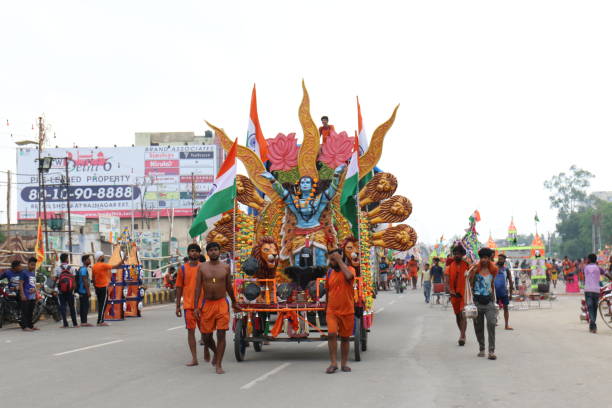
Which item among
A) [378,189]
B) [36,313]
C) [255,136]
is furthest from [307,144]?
[36,313]

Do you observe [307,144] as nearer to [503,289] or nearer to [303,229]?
[303,229]

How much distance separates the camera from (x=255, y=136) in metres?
17.1

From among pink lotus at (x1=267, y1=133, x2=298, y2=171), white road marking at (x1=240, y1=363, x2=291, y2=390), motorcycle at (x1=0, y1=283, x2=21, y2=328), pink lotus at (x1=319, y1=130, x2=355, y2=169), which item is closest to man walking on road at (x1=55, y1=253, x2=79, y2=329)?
motorcycle at (x1=0, y1=283, x2=21, y2=328)

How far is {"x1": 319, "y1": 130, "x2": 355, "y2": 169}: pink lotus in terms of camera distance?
50.1ft

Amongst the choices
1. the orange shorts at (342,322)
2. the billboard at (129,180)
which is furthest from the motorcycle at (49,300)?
the billboard at (129,180)

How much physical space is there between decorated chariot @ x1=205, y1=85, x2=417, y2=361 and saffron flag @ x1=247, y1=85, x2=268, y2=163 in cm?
63

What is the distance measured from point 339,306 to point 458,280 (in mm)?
3600

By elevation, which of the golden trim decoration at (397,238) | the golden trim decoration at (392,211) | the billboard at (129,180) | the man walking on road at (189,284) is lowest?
the man walking on road at (189,284)

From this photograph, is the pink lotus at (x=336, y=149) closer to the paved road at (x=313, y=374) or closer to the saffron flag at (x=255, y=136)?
the saffron flag at (x=255, y=136)

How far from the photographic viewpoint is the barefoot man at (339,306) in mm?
10062

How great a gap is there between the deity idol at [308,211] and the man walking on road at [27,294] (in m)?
6.88

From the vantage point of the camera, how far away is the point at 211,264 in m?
10.5

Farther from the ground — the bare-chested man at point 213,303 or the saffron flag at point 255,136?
the saffron flag at point 255,136

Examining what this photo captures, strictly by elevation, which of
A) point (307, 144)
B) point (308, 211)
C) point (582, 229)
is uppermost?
point (582, 229)
